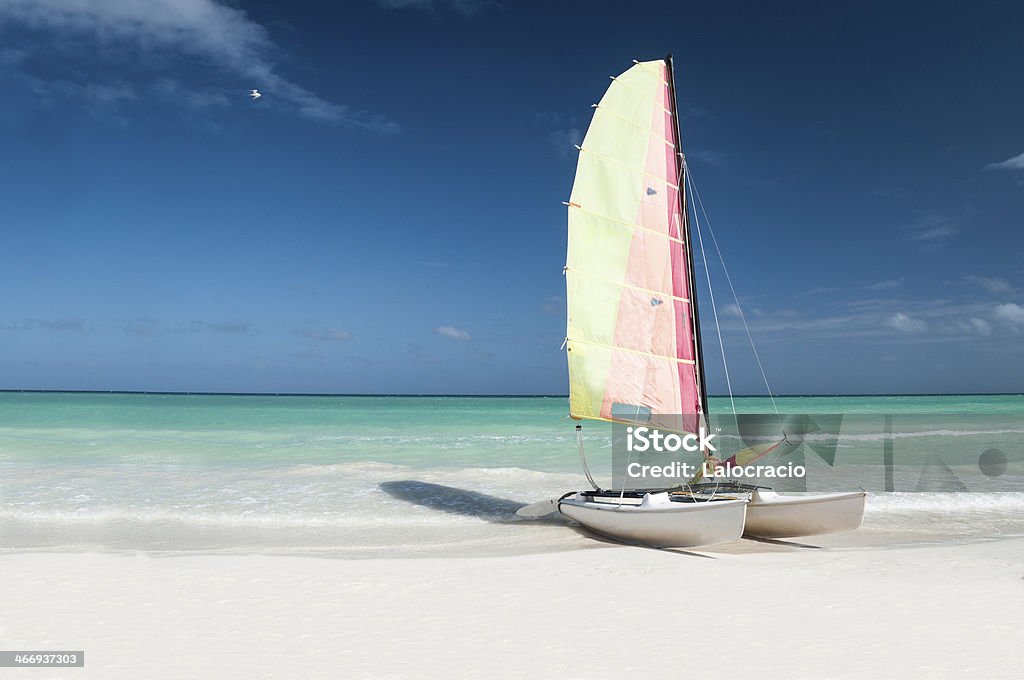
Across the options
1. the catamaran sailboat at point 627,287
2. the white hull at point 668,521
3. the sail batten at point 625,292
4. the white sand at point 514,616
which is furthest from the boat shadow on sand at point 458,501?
the white sand at point 514,616

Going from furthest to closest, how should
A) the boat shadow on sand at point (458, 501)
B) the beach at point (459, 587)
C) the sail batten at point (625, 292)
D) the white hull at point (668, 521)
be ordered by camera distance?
the boat shadow on sand at point (458, 501)
the sail batten at point (625, 292)
the white hull at point (668, 521)
the beach at point (459, 587)

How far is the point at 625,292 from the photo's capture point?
37.1 feet

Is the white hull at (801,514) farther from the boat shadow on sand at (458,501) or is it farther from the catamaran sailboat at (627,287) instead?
the boat shadow on sand at (458,501)

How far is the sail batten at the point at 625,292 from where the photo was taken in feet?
37.0

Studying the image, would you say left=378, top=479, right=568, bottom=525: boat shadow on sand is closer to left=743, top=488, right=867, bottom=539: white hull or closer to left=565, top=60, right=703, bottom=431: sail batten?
left=565, top=60, right=703, bottom=431: sail batten

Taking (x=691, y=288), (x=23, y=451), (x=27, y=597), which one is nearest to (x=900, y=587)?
(x=691, y=288)

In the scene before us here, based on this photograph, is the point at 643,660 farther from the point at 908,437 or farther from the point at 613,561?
the point at 908,437

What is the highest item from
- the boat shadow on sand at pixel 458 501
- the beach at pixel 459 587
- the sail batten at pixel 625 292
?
the sail batten at pixel 625 292

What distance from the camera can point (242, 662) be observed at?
199 inches

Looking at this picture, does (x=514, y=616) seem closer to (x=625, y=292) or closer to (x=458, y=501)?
(x=625, y=292)

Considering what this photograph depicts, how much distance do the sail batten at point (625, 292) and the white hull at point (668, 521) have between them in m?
1.84

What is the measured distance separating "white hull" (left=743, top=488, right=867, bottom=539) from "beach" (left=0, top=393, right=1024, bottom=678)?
278 millimetres

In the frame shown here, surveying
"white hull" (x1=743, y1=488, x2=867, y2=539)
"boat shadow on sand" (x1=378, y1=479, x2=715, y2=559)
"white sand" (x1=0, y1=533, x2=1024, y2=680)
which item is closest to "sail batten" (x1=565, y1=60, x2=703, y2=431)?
"white hull" (x1=743, y1=488, x2=867, y2=539)

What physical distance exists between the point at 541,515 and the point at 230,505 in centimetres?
618
